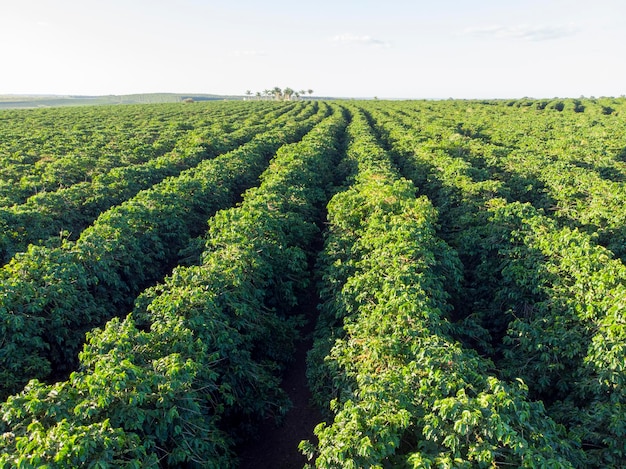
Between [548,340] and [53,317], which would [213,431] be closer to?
[53,317]

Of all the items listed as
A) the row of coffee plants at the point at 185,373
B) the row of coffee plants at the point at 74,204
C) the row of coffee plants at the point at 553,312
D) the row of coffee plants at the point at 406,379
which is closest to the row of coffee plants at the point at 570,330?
the row of coffee plants at the point at 553,312

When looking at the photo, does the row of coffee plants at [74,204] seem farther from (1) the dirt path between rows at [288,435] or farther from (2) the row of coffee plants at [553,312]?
(2) the row of coffee plants at [553,312]

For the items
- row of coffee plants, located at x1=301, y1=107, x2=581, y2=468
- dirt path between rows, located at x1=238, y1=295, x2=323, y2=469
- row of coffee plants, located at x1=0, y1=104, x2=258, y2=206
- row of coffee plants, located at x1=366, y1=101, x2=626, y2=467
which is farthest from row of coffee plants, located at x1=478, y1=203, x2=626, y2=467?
row of coffee plants, located at x1=0, y1=104, x2=258, y2=206

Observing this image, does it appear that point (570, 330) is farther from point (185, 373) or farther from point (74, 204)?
point (74, 204)

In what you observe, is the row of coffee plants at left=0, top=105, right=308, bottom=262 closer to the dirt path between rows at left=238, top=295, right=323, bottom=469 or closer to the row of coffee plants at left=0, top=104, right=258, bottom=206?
the row of coffee plants at left=0, top=104, right=258, bottom=206

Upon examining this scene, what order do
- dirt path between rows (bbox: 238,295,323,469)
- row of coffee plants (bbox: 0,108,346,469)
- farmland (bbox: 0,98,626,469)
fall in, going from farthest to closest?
dirt path between rows (bbox: 238,295,323,469)
farmland (bbox: 0,98,626,469)
row of coffee plants (bbox: 0,108,346,469)

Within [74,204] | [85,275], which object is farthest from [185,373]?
[74,204]

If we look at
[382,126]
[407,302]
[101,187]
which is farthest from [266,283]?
[382,126]
